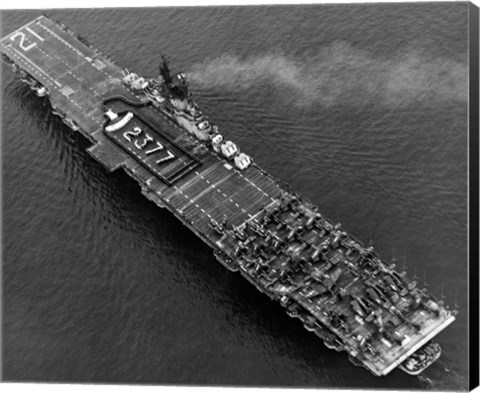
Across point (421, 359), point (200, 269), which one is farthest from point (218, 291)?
point (421, 359)

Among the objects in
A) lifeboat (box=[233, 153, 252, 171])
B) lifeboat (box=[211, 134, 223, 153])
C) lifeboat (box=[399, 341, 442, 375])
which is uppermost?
lifeboat (box=[211, 134, 223, 153])

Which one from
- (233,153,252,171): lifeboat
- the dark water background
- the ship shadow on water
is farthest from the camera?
(233,153,252,171): lifeboat

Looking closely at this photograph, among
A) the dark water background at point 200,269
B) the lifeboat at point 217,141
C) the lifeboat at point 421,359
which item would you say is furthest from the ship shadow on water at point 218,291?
the lifeboat at point 217,141

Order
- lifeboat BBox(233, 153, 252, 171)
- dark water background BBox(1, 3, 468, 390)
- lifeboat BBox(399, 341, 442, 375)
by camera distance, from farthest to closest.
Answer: lifeboat BBox(233, 153, 252, 171), dark water background BBox(1, 3, 468, 390), lifeboat BBox(399, 341, 442, 375)

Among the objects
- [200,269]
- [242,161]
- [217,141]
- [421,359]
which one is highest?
[217,141]

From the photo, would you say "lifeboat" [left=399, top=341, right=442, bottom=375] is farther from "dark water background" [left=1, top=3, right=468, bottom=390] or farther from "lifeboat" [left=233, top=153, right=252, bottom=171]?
"lifeboat" [left=233, top=153, right=252, bottom=171]

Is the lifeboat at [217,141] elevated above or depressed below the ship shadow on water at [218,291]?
above

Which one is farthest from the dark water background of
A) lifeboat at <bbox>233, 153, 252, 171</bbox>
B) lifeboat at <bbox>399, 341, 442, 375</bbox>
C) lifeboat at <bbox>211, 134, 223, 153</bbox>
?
lifeboat at <bbox>211, 134, 223, 153</bbox>

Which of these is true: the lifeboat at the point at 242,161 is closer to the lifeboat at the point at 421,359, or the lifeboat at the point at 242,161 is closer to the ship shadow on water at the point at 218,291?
the ship shadow on water at the point at 218,291

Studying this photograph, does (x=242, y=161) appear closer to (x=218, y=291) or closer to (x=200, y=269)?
(x=200, y=269)
